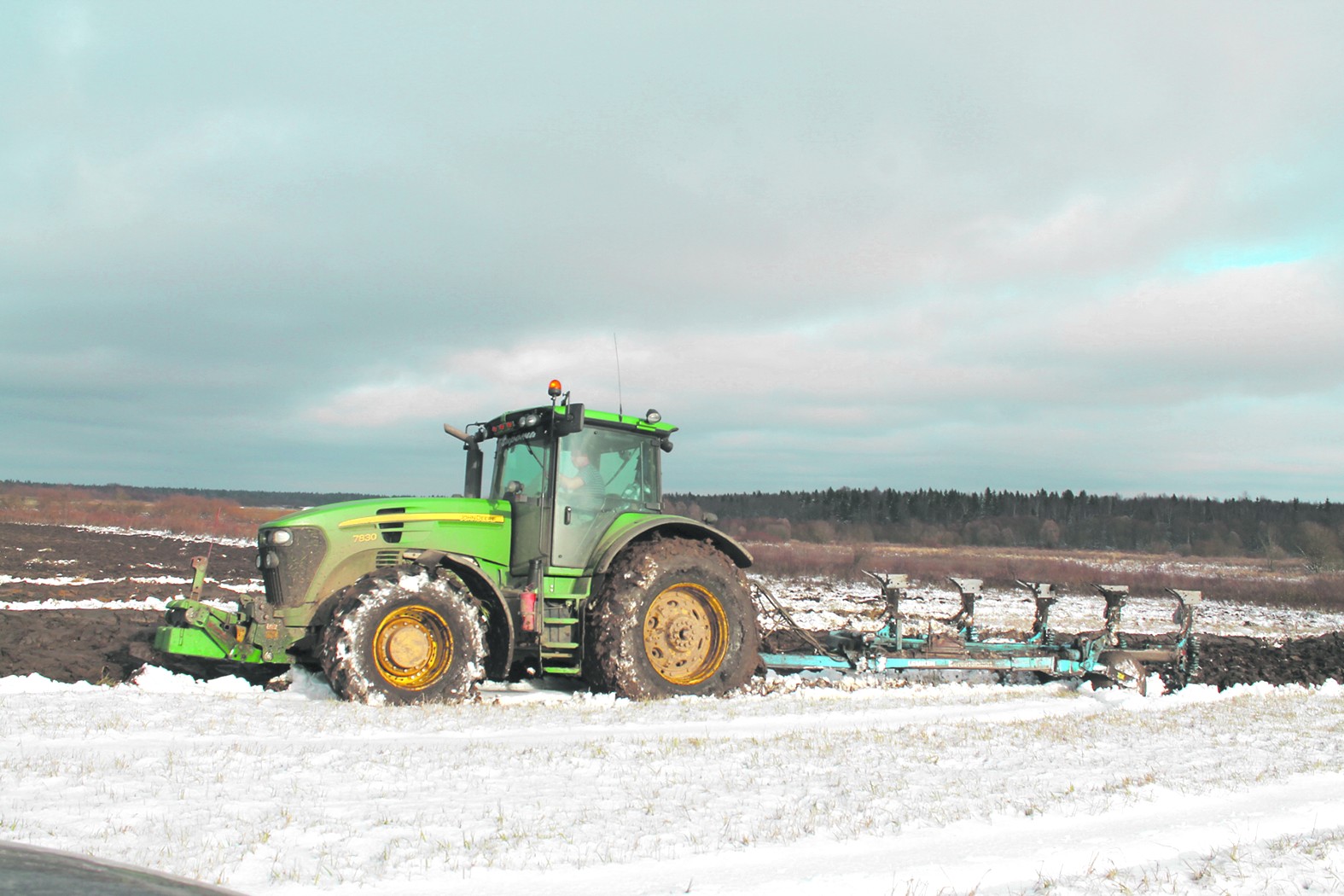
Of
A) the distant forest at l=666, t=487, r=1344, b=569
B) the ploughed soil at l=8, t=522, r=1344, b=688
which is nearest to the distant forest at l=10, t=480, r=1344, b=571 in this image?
the distant forest at l=666, t=487, r=1344, b=569

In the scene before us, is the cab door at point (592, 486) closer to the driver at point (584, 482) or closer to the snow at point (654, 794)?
the driver at point (584, 482)

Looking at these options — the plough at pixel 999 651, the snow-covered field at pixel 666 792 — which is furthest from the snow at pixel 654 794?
the plough at pixel 999 651

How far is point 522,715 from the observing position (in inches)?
307

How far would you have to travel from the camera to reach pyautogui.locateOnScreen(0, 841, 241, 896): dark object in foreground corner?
1.80 metres

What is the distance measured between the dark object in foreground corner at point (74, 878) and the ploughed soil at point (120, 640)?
809cm

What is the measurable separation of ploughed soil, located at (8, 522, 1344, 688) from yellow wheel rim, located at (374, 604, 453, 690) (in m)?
2.13

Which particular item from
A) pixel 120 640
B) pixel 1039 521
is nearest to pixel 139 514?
pixel 120 640

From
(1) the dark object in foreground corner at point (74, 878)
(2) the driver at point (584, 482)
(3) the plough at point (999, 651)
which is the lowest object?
(3) the plough at point (999, 651)

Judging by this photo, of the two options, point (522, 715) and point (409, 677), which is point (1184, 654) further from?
point (409, 677)

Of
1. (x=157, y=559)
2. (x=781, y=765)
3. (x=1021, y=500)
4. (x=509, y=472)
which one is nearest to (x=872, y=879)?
(x=781, y=765)

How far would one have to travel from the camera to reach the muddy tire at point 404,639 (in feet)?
26.0

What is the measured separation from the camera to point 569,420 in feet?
29.1

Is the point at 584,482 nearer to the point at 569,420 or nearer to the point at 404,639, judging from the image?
the point at 569,420

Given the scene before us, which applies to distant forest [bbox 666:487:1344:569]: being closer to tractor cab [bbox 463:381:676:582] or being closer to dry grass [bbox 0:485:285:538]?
dry grass [bbox 0:485:285:538]
